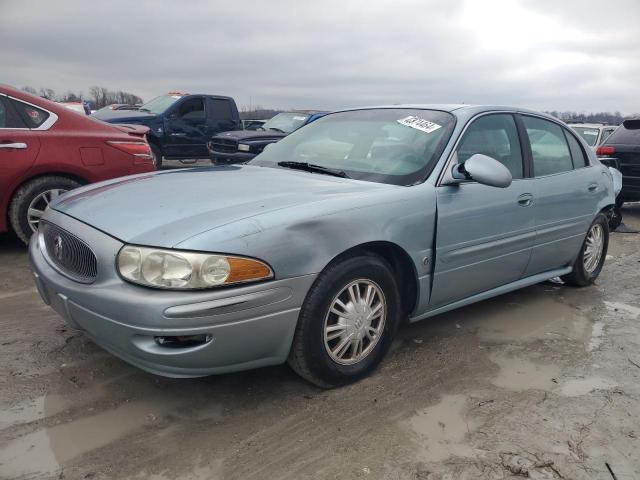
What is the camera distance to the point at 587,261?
4.64 meters

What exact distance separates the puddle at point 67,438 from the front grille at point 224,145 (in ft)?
26.0

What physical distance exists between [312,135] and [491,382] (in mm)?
2102

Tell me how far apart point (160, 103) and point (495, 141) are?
10348 millimetres

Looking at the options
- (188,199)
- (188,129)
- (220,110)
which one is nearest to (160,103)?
(188,129)

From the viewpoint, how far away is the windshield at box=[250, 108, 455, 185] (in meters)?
3.20

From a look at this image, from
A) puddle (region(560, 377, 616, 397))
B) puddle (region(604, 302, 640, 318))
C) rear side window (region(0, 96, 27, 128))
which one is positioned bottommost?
puddle (region(604, 302, 640, 318))

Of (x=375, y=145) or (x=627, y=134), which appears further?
(x=627, y=134)

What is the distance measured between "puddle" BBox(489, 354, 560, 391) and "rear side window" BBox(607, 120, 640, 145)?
6151mm

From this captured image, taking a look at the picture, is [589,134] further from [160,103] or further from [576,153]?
[160,103]

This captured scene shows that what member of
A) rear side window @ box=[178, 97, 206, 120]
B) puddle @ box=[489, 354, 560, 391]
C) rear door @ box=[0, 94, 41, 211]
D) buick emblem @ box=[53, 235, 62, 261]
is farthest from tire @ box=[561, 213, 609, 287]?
rear side window @ box=[178, 97, 206, 120]

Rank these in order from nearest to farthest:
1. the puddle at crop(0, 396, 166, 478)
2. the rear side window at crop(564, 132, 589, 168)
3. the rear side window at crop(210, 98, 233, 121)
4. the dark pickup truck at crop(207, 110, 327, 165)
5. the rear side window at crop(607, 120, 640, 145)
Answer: the puddle at crop(0, 396, 166, 478) < the rear side window at crop(564, 132, 589, 168) < the rear side window at crop(607, 120, 640, 145) < the dark pickup truck at crop(207, 110, 327, 165) < the rear side window at crop(210, 98, 233, 121)

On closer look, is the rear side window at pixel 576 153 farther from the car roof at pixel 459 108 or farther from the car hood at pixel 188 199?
the car hood at pixel 188 199

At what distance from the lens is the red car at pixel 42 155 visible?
186 inches

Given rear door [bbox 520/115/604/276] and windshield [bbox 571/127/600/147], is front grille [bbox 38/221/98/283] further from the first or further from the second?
windshield [bbox 571/127/600/147]
